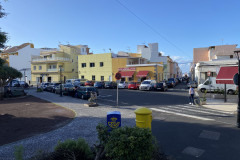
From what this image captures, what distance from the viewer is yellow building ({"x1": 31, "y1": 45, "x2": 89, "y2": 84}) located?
50.2m

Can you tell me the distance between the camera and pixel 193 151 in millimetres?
5172

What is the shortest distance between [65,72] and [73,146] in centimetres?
4962

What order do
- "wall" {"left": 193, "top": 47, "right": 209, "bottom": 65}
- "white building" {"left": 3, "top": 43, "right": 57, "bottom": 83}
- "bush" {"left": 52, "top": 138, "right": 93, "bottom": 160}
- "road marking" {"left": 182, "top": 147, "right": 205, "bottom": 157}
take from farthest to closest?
"white building" {"left": 3, "top": 43, "right": 57, "bottom": 83} < "wall" {"left": 193, "top": 47, "right": 209, "bottom": 65} < "road marking" {"left": 182, "top": 147, "right": 205, "bottom": 157} < "bush" {"left": 52, "top": 138, "right": 93, "bottom": 160}

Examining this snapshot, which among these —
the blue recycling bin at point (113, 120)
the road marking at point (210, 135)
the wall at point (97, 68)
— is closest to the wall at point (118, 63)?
the wall at point (97, 68)

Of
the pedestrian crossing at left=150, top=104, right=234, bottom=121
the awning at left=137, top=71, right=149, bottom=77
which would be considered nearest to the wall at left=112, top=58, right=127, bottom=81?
the awning at left=137, top=71, right=149, bottom=77

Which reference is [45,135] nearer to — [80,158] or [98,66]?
[80,158]

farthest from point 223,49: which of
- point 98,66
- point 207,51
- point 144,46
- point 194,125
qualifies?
point 194,125

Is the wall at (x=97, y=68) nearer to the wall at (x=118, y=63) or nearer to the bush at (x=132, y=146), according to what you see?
the wall at (x=118, y=63)

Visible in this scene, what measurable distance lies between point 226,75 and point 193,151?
12981mm

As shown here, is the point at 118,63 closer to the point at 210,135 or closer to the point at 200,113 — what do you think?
the point at 200,113

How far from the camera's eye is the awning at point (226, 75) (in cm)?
1503

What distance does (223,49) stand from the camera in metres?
43.6

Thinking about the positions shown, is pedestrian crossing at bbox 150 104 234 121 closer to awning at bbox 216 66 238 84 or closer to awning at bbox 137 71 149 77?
awning at bbox 216 66 238 84

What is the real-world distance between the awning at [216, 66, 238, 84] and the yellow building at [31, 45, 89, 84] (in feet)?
139
